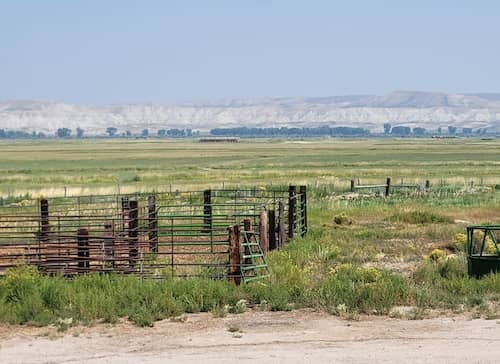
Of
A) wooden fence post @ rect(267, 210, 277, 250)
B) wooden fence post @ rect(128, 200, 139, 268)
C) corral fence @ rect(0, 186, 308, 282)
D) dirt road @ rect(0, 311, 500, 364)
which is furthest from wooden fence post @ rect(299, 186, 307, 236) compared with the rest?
dirt road @ rect(0, 311, 500, 364)

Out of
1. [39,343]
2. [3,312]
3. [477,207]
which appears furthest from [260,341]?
[477,207]

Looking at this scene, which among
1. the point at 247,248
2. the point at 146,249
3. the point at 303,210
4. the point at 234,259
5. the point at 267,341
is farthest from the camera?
the point at 303,210

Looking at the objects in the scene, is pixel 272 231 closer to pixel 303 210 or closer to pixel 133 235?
pixel 133 235

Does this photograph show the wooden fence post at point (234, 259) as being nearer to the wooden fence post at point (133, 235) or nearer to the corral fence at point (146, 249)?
the corral fence at point (146, 249)

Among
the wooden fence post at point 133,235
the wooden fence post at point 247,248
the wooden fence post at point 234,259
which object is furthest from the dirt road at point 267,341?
the wooden fence post at point 133,235

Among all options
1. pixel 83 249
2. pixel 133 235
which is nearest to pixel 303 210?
Answer: pixel 133 235

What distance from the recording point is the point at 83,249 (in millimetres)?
20391

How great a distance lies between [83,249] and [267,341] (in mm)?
7763

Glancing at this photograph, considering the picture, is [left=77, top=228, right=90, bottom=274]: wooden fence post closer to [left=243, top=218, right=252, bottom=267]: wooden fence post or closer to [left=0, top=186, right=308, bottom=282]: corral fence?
[left=0, top=186, right=308, bottom=282]: corral fence

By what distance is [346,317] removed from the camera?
Answer: 15.3m

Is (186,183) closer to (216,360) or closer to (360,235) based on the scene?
(360,235)

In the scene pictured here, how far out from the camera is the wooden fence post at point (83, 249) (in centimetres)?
1931

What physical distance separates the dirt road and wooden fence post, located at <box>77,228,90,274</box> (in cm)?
453

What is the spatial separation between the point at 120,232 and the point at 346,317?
9.04m
